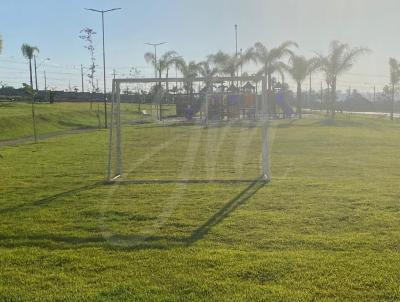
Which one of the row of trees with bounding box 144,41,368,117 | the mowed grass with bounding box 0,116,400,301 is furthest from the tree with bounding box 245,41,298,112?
the mowed grass with bounding box 0,116,400,301

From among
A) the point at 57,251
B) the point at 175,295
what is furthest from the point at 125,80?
the point at 175,295

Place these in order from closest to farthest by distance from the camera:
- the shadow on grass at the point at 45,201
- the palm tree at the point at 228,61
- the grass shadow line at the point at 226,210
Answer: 1. the grass shadow line at the point at 226,210
2. the shadow on grass at the point at 45,201
3. the palm tree at the point at 228,61

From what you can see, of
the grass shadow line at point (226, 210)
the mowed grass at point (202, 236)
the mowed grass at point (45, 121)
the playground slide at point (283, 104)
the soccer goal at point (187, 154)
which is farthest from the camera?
the playground slide at point (283, 104)

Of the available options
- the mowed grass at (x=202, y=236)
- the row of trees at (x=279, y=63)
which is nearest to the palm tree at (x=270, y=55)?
the row of trees at (x=279, y=63)

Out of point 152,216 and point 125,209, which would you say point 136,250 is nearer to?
point 152,216

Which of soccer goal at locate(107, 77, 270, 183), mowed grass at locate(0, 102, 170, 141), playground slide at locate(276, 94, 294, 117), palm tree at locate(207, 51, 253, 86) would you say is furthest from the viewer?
palm tree at locate(207, 51, 253, 86)

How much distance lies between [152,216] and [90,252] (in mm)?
1759

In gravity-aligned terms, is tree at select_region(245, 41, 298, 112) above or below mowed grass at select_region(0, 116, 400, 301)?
above

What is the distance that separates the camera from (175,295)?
439cm

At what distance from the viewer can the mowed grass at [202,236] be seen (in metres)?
4.57

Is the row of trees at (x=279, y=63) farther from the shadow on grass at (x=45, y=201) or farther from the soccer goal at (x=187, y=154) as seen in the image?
the shadow on grass at (x=45, y=201)

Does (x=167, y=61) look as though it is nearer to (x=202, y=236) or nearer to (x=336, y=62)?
(x=336, y=62)

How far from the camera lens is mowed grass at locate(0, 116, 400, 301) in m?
4.57

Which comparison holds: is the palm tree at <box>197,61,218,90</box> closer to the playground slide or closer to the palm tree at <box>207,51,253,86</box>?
the palm tree at <box>207,51,253,86</box>
